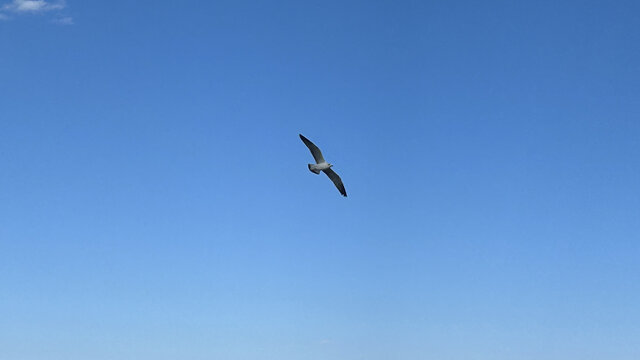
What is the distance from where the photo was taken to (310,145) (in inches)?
6201

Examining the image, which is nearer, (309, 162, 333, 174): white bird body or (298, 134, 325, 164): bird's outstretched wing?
(298, 134, 325, 164): bird's outstretched wing

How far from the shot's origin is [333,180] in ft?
534

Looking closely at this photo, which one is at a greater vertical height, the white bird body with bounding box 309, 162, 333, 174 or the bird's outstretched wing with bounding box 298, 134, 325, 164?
the bird's outstretched wing with bounding box 298, 134, 325, 164

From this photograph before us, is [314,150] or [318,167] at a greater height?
[314,150]

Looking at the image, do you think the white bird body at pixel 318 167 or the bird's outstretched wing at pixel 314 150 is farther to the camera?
→ the white bird body at pixel 318 167

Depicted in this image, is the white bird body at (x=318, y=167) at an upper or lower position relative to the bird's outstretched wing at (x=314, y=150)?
lower

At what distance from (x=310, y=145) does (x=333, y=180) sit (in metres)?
8.19

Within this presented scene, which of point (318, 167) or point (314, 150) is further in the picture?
point (318, 167)
